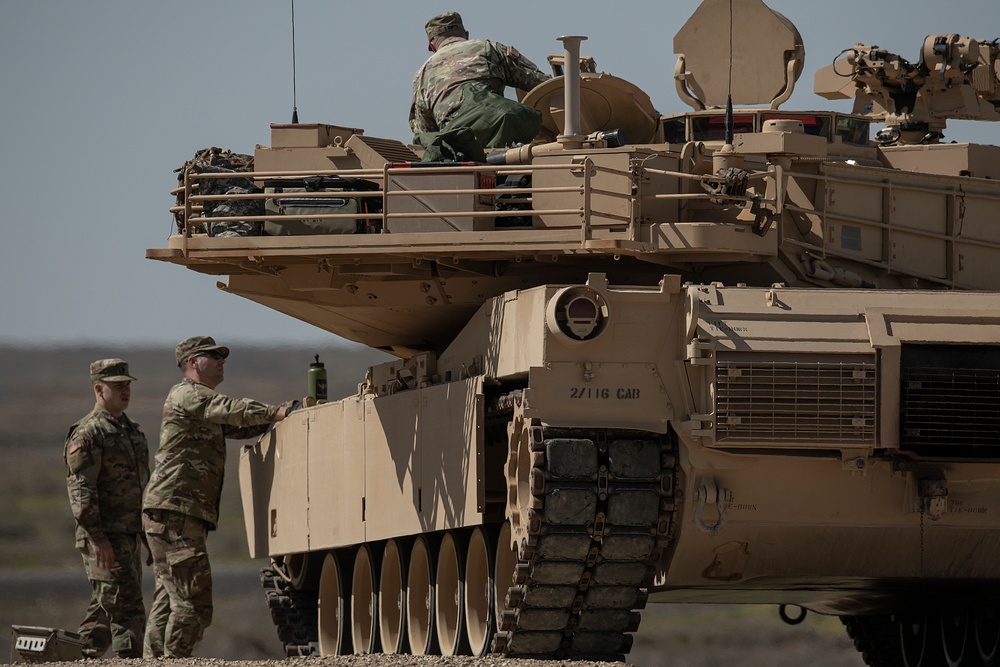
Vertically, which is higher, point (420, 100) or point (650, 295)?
point (420, 100)

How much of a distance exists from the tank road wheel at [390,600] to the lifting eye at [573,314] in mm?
4574

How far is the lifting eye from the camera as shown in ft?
49.8

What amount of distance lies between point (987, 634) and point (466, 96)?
6151 millimetres

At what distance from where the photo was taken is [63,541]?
2789 cm

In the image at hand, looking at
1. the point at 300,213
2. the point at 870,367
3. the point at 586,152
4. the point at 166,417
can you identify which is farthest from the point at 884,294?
the point at 166,417

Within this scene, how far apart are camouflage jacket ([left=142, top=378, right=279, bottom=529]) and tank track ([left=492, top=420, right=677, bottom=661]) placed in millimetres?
2920

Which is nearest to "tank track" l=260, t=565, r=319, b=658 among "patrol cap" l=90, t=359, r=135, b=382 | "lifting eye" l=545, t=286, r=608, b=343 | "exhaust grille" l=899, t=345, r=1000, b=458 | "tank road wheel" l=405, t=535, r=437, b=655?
"tank road wheel" l=405, t=535, r=437, b=655

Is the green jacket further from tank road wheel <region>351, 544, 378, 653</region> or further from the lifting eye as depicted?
tank road wheel <region>351, 544, 378, 653</region>

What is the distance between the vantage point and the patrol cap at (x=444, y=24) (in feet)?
63.5

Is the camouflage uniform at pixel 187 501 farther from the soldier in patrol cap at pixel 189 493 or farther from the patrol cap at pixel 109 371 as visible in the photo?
the patrol cap at pixel 109 371

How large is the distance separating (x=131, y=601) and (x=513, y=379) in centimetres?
374

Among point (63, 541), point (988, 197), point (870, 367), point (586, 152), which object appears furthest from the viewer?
point (63, 541)

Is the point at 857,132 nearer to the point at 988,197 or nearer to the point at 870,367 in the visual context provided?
the point at 988,197

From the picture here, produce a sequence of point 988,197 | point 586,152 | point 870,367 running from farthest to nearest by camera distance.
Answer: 1. point 988,197
2. point 586,152
3. point 870,367
